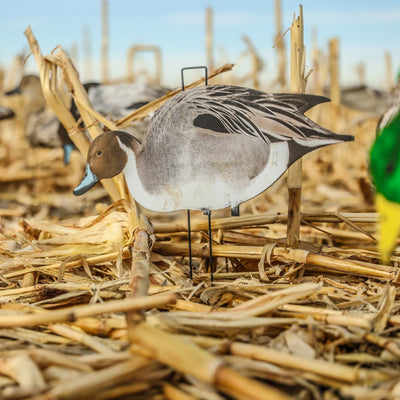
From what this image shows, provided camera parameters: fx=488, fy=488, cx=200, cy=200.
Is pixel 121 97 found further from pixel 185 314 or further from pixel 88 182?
pixel 185 314

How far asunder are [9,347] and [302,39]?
Result: 112cm

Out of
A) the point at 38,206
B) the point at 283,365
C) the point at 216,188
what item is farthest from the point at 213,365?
the point at 38,206

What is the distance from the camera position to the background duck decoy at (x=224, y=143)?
129 cm

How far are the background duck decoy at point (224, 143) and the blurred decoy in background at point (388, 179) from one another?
225 millimetres

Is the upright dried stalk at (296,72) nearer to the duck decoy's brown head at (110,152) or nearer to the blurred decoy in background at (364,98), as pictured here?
the duck decoy's brown head at (110,152)

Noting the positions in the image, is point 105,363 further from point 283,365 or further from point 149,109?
point 149,109

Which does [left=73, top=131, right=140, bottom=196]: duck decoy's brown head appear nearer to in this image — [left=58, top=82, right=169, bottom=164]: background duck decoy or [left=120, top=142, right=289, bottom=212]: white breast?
[left=120, top=142, right=289, bottom=212]: white breast

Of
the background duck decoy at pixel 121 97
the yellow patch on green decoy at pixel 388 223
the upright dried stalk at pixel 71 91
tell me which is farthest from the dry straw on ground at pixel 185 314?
the background duck decoy at pixel 121 97

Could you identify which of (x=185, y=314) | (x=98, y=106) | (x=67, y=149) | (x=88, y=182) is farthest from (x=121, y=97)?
(x=185, y=314)

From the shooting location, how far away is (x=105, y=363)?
2.97ft

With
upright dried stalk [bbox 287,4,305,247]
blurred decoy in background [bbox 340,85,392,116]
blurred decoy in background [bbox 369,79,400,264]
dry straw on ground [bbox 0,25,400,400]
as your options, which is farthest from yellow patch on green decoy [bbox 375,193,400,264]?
blurred decoy in background [bbox 340,85,392,116]

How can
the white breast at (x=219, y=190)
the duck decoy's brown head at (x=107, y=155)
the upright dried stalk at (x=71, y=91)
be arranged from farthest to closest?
the upright dried stalk at (x=71, y=91)
the duck decoy's brown head at (x=107, y=155)
the white breast at (x=219, y=190)

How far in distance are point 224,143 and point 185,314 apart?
485mm

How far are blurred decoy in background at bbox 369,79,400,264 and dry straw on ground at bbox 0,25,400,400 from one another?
0.16m
